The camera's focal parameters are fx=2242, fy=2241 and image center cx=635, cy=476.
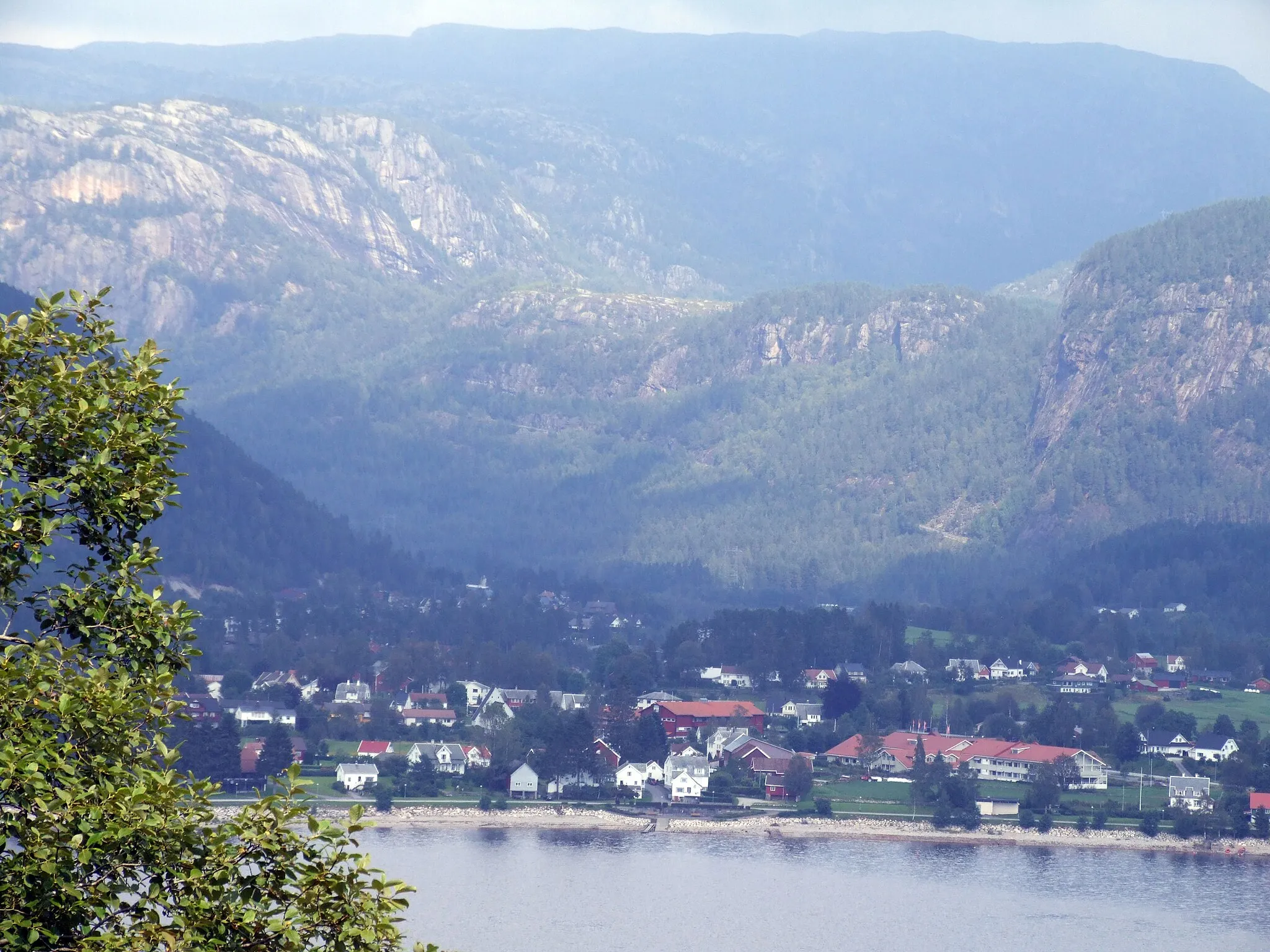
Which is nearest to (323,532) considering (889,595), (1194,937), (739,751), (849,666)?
(889,595)

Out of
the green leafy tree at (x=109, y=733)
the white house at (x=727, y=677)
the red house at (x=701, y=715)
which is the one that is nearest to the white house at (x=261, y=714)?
the red house at (x=701, y=715)

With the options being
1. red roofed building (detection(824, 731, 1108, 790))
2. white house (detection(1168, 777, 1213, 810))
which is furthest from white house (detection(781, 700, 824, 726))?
white house (detection(1168, 777, 1213, 810))

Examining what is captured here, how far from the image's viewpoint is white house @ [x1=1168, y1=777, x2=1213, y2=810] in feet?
314

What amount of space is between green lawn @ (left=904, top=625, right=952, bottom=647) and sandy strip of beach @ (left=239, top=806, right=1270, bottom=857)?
4991 cm

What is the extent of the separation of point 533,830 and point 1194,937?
100 feet

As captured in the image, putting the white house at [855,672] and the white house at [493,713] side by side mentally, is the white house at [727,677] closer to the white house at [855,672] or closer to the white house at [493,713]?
the white house at [855,672]

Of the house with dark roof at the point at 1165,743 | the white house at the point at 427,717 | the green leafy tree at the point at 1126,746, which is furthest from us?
the white house at the point at 427,717

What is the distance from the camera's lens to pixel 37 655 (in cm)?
1513

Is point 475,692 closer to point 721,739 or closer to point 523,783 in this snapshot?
point 721,739

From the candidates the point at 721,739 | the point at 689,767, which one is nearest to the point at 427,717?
the point at 721,739

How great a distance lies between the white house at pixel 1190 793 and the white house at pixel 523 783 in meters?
27.8

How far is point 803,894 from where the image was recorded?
76.2 m

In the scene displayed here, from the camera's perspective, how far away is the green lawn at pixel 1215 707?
11694 centimetres

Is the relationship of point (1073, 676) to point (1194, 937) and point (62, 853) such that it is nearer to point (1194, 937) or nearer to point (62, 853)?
point (1194, 937)
